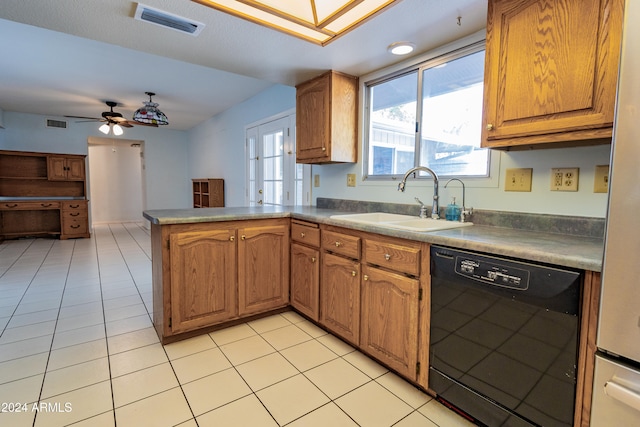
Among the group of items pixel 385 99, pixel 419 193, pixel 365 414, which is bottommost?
pixel 365 414

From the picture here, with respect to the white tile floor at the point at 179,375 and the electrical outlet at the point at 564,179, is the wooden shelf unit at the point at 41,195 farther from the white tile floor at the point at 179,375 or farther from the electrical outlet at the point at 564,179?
the electrical outlet at the point at 564,179

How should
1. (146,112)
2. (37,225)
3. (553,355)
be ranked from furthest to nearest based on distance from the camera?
(37,225) < (146,112) < (553,355)

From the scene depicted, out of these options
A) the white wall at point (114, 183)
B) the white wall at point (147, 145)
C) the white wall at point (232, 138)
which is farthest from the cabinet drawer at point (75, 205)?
the white wall at point (114, 183)

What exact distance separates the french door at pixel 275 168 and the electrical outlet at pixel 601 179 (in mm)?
2438

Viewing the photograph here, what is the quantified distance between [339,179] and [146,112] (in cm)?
334

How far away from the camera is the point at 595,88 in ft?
4.10

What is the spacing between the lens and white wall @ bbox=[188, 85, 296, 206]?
4.14 metres

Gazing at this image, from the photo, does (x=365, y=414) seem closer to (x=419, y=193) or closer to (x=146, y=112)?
(x=419, y=193)

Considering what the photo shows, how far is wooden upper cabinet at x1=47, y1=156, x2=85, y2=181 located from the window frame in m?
6.08

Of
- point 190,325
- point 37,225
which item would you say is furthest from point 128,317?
point 37,225

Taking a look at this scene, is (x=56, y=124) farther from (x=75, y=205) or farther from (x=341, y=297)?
(x=341, y=297)

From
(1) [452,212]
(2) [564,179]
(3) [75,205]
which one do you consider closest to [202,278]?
(1) [452,212]

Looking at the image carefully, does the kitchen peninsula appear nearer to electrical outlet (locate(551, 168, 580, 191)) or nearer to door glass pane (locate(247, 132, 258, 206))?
electrical outlet (locate(551, 168, 580, 191))

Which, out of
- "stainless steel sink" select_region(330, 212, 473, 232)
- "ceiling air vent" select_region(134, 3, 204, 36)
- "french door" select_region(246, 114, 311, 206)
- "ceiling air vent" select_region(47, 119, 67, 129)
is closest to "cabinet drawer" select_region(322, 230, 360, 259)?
"stainless steel sink" select_region(330, 212, 473, 232)
